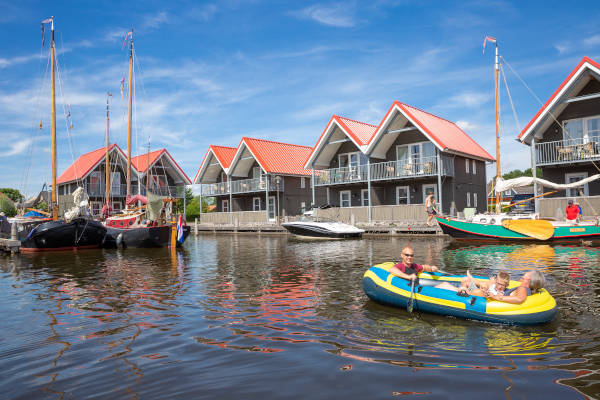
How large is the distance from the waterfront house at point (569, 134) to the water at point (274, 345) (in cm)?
1451

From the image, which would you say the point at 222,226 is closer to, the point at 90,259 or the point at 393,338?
the point at 90,259

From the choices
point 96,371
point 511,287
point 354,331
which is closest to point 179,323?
point 96,371

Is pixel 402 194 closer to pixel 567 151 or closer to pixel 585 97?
pixel 567 151

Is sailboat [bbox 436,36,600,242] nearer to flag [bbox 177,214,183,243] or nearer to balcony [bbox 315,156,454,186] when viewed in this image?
balcony [bbox 315,156,454,186]

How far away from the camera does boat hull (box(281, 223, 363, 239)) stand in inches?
1116

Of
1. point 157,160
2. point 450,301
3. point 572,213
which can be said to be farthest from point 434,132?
point 157,160

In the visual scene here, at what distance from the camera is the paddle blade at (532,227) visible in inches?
840

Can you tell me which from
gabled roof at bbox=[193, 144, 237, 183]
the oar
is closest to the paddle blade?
the oar

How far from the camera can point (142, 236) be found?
84.2 feet

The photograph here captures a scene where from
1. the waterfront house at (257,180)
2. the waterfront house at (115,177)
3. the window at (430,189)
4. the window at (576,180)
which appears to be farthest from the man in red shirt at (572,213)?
the waterfront house at (115,177)

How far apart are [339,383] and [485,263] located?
11455 mm

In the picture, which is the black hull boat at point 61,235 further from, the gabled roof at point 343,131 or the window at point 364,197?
the window at point 364,197

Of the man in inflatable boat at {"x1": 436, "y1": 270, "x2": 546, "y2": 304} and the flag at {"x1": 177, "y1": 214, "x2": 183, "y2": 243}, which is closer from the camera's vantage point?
the man in inflatable boat at {"x1": 436, "y1": 270, "x2": 546, "y2": 304}

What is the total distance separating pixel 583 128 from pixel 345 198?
17373mm
